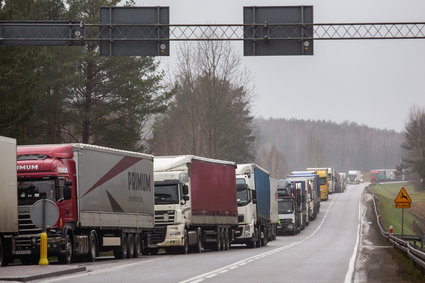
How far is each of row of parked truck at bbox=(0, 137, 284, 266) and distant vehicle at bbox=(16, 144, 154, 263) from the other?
0.03m

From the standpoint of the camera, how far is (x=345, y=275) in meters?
22.8

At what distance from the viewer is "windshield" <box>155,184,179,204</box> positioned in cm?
3762

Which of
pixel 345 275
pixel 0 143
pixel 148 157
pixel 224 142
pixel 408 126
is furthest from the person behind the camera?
pixel 408 126

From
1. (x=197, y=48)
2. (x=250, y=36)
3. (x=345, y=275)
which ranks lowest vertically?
(x=345, y=275)

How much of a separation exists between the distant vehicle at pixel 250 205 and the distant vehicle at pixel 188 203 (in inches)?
152

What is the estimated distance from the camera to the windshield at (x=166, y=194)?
37625 mm

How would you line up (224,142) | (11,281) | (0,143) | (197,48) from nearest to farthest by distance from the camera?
1. (11,281)
2. (0,143)
3. (197,48)
4. (224,142)

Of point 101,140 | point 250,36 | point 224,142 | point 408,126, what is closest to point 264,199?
point 101,140

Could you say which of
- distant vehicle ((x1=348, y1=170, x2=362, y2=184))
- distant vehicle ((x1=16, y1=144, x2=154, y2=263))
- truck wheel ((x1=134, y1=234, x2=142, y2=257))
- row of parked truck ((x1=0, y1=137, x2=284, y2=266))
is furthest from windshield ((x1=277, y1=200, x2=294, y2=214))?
distant vehicle ((x1=348, y1=170, x2=362, y2=184))

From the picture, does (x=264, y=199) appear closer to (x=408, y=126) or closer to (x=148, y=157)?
(x=148, y=157)

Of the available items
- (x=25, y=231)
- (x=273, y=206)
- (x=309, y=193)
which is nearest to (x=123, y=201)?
(x=25, y=231)

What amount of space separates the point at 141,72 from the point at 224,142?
29.7 m

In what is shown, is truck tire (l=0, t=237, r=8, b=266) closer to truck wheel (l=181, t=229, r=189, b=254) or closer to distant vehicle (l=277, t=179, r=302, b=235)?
truck wheel (l=181, t=229, r=189, b=254)

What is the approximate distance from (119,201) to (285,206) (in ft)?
126
